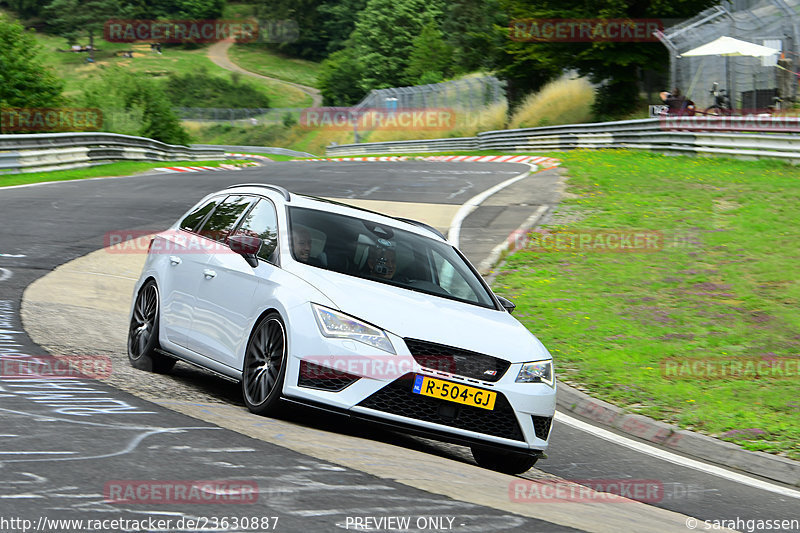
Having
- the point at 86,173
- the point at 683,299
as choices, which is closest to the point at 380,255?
the point at 683,299

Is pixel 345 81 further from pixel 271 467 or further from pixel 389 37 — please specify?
pixel 271 467

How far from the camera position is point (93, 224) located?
61.3ft

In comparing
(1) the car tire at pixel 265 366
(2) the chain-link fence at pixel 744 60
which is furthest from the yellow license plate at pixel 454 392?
(2) the chain-link fence at pixel 744 60

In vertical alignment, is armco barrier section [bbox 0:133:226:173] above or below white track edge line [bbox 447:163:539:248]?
above

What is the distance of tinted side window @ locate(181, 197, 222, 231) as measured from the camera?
887 centimetres

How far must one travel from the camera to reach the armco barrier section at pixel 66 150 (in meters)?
27.3

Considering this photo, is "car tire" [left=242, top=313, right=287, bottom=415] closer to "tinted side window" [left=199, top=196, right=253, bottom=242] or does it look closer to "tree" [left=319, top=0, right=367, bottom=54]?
"tinted side window" [left=199, top=196, right=253, bottom=242]

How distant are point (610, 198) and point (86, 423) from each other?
1719 cm

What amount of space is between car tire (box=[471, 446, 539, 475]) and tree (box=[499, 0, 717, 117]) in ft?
118

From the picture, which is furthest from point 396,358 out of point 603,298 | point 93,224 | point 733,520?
point 93,224

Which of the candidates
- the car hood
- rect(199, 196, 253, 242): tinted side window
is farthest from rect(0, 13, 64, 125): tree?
the car hood

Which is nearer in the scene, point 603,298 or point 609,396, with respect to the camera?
point 609,396

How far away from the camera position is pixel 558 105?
49.3 metres

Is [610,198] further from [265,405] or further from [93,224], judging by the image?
[265,405]
